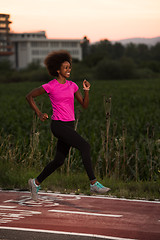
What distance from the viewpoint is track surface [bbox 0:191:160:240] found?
17.4 ft

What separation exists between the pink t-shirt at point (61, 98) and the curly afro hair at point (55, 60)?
232mm

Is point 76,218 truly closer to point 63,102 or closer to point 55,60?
point 63,102

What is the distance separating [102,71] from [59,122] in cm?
8651

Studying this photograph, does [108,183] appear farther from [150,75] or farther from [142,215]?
[150,75]

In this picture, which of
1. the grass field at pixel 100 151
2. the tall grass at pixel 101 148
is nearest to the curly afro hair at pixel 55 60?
the grass field at pixel 100 151

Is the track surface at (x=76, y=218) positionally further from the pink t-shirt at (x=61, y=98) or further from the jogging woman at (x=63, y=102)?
the pink t-shirt at (x=61, y=98)

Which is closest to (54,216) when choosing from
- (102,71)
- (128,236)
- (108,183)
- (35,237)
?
(35,237)

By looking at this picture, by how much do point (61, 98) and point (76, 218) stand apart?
1.52 m

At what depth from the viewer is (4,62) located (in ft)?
519

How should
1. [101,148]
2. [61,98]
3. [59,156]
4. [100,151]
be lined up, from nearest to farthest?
[61,98]
[59,156]
[100,151]
[101,148]

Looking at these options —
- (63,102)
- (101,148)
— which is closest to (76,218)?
(63,102)

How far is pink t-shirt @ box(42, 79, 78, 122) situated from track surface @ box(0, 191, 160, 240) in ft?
4.01

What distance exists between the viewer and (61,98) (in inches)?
246

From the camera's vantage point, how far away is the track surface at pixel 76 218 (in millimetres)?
5301
